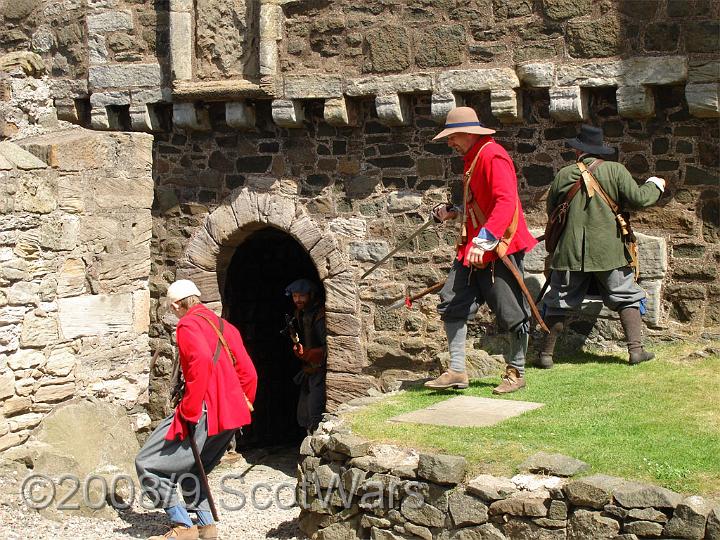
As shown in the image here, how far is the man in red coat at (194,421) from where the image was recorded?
20.3ft

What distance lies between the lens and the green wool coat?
8.16m

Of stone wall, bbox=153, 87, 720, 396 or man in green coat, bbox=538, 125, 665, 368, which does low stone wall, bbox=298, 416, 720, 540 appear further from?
stone wall, bbox=153, 87, 720, 396

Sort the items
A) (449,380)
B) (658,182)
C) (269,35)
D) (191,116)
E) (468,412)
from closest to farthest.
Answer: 1. (468,412)
2. (449,380)
3. (658,182)
4. (269,35)
5. (191,116)

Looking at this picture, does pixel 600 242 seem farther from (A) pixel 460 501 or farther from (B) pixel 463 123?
(A) pixel 460 501

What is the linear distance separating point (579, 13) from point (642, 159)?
4.06 ft

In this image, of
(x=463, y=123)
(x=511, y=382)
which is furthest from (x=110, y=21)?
(x=511, y=382)

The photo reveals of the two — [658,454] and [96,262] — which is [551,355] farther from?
[96,262]

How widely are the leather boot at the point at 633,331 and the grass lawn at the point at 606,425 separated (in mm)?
88

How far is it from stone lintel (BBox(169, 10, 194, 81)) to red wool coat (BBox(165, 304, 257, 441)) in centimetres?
462

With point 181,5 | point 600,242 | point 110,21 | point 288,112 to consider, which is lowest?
point 600,242

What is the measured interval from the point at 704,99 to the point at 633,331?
1809 millimetres

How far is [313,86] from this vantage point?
9.97m

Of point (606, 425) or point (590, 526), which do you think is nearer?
point (590, 526)

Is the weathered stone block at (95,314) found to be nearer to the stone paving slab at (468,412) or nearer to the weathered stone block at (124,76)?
the stone paving slab at (468,412)
